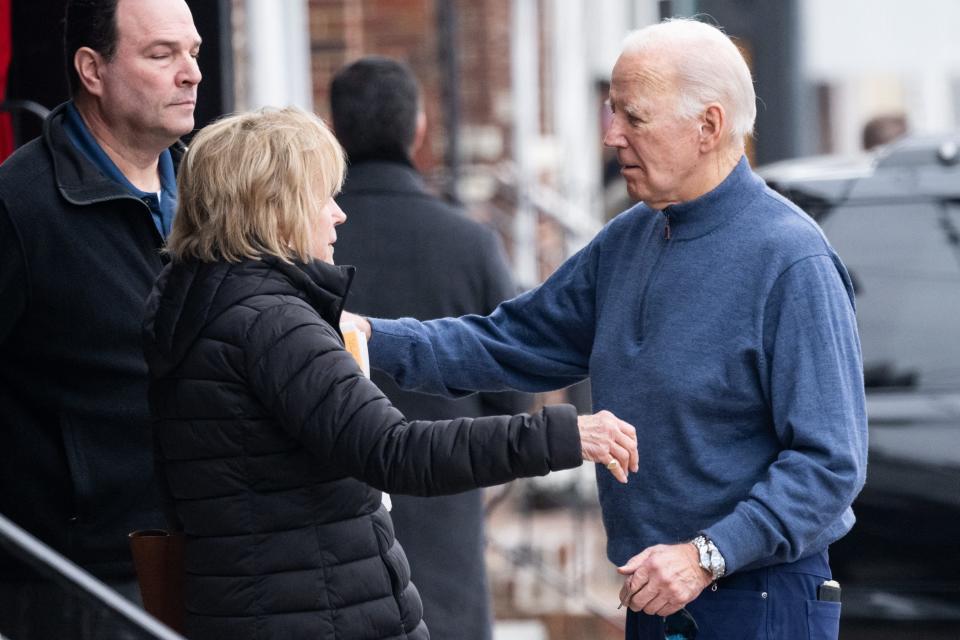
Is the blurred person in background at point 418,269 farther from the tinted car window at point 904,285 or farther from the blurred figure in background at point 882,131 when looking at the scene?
the blurred figure in background at point 882,131

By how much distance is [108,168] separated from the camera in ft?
11.3

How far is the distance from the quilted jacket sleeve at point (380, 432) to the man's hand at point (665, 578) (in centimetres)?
38

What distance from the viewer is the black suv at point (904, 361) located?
4.65 m

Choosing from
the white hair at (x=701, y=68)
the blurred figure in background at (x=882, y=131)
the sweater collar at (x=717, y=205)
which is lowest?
the blurred figure in background at (x=882, y=131)

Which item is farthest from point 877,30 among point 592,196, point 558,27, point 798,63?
point 558,27

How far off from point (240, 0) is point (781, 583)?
5.19 meters

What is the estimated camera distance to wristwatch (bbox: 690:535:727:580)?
3.00 m

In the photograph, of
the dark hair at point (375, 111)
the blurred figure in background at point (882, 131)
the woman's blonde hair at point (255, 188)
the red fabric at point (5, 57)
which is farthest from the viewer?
the blurred figure in background at point (882, 131)

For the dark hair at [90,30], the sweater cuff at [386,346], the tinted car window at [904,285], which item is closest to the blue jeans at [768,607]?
the sweater cuff at [386,346]

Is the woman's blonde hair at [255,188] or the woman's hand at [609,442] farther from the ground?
the woman's blonde hair at [255,188]

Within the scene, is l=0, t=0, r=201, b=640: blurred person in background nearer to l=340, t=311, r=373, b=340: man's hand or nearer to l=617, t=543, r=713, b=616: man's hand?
l=340, t=311, r=373, b=340: man's hand

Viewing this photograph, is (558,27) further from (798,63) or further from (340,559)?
(340,559)

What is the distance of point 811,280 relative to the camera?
3.06 metres

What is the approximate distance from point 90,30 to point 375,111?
49.5 inches
